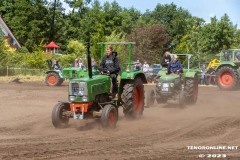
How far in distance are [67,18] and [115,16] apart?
7813mm

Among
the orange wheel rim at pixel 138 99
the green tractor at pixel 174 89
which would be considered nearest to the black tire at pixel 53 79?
the green tractor at pixel 174 89

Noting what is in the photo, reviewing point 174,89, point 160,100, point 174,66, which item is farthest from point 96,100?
point 174,66

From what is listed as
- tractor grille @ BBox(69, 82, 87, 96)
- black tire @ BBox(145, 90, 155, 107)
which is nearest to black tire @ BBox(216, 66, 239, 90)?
black tire @ BBox(145, 90, 155, 107)

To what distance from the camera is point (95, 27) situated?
183 feet

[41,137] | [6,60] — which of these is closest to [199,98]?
[41,137]

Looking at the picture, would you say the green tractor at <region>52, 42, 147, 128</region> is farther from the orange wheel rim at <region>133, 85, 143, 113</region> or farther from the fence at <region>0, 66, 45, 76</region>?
the fence at <region>0, 66, 45, 76</region>

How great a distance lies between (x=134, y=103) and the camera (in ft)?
34.8

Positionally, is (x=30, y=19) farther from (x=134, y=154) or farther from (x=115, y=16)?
(x=134, y=154)

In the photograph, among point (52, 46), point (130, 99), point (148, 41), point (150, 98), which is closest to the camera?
point (130, 99)

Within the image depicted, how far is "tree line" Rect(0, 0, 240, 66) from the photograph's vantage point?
1548 inches

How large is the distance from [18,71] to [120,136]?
21618 mm

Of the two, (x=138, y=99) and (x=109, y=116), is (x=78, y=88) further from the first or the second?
(x=138, y=99)

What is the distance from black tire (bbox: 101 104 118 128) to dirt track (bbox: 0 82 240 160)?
0.47 feet

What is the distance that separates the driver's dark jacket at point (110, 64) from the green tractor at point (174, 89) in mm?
3537
